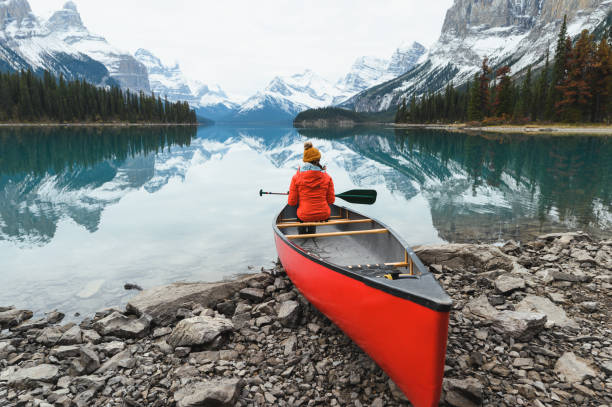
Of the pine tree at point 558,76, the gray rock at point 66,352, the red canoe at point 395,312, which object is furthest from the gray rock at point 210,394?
the pine tree at point 558,76

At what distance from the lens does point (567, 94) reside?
6475 centimetres

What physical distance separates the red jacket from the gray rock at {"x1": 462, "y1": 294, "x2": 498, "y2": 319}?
3.89 metres

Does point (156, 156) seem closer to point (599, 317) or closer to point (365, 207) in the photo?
point (365, 207)

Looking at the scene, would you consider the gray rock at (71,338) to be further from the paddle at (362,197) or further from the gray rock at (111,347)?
the paddle at (362,197)

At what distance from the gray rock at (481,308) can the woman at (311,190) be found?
3.89 metres

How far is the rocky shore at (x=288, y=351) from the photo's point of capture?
13.9 feet

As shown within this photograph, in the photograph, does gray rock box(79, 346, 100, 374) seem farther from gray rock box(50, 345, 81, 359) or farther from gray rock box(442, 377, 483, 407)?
gray rock box(442, 377, 483, 407)

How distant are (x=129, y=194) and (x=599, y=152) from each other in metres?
40.2

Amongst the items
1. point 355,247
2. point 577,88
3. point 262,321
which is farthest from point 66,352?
point 577,88

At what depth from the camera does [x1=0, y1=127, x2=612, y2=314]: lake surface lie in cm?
923

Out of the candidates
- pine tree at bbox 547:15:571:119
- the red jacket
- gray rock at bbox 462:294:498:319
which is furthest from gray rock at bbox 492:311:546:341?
pine tree at bbox 547:15:571:119

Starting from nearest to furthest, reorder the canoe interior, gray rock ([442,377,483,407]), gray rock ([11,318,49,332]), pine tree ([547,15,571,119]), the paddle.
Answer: gray rock ([442,377,483,407]) < gray rock ([11,318,49,332]) < the canoe interior < the paddle < pine tree ([547,15,571,119])

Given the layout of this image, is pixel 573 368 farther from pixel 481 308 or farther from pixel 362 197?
pixel 362 197

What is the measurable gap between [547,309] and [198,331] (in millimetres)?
5768
